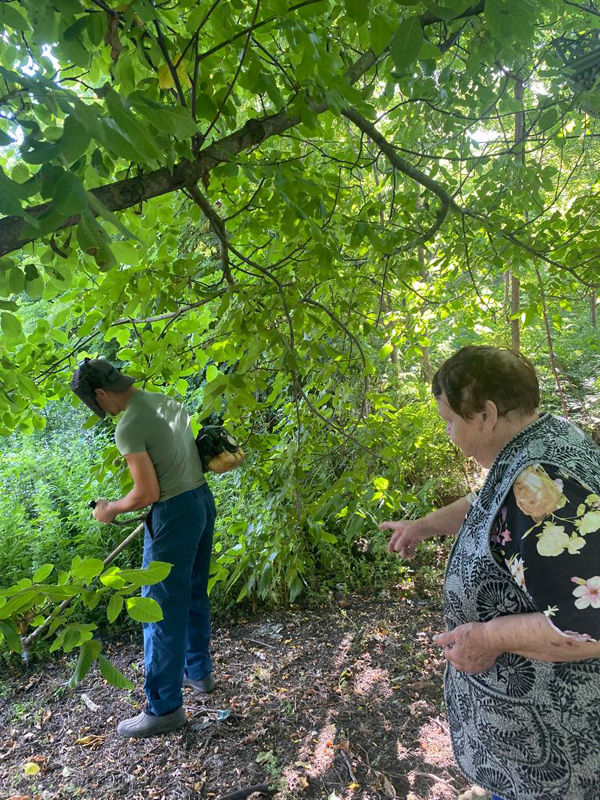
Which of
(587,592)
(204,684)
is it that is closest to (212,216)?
(587,592)

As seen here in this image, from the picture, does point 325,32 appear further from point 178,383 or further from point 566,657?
point 566,657

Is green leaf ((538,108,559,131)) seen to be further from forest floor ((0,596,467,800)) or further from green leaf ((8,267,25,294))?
forest floor ((0,596,467,800))

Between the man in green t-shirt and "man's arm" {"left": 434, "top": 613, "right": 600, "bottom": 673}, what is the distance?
1.73 meters

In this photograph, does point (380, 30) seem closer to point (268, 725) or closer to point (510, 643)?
point (510, 643)

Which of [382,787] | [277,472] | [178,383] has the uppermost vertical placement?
[178,383]

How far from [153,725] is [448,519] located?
218cm

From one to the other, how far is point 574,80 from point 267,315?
5.22 ft

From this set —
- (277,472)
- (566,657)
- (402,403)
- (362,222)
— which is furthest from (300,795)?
(402,403)

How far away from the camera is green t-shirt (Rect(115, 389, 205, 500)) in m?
2.65

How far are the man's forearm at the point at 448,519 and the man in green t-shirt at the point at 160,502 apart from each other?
1.41 m

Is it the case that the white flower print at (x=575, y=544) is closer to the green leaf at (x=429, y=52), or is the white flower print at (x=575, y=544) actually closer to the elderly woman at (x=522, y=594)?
the elderly woman at (x=522, y=594)

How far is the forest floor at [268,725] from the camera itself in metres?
2.59

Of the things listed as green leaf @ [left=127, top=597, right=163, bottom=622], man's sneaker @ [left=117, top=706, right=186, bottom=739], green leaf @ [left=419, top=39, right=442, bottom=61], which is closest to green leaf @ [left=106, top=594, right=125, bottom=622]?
green leaf @ [left=127, top=597, right=163, bottom=622]

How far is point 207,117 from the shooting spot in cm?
157
